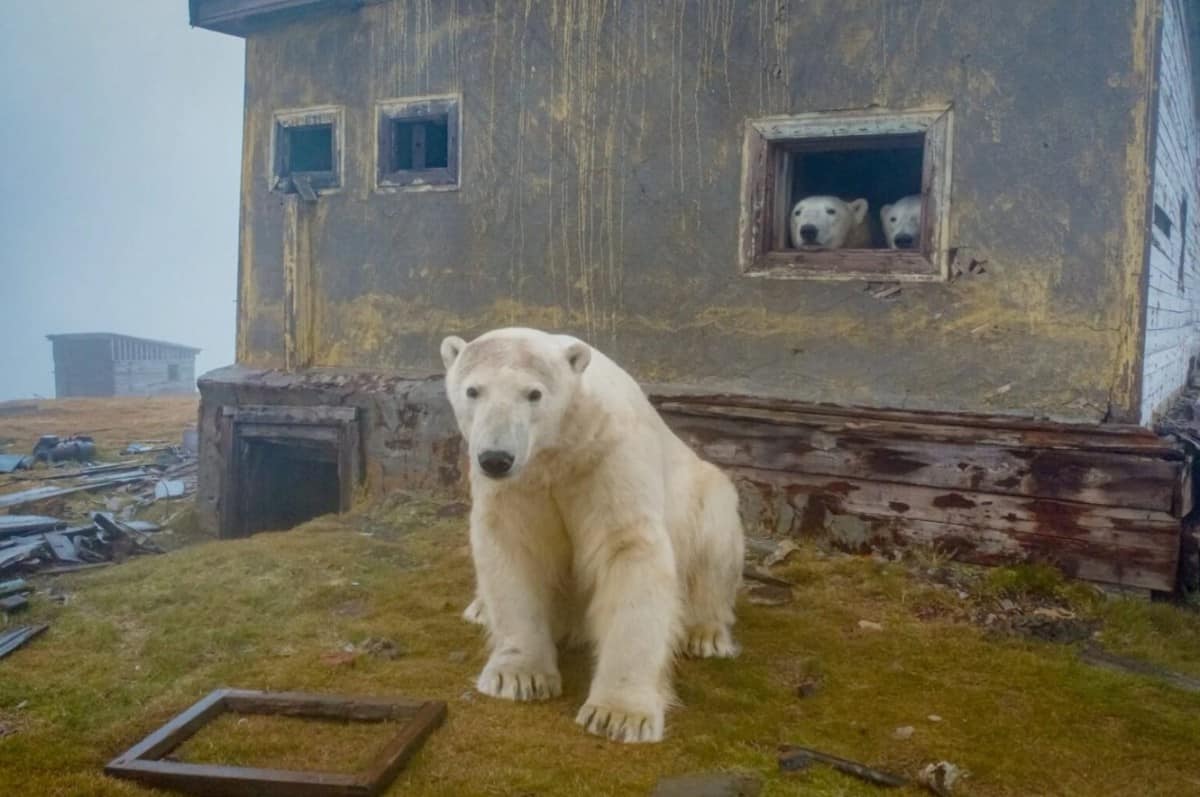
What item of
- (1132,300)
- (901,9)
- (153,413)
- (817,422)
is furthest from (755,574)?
(153,413)

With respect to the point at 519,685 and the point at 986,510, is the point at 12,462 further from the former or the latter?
the point at 986,510

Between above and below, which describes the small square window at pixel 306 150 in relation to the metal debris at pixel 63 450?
above

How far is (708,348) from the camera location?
6.05 metres

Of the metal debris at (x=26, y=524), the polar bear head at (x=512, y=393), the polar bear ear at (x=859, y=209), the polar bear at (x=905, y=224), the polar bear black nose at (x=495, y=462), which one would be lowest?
the metal debris at (x=26, y=524)

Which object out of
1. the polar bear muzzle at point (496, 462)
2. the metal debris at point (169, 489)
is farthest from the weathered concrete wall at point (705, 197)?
the polar bear muzzle at point (496, 462)

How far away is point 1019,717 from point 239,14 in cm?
775

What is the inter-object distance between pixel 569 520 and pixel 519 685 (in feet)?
2.06

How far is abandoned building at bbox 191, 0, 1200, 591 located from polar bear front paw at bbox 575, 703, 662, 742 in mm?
2843

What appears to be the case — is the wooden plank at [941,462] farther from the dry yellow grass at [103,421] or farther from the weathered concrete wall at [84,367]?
the weathered concrete wall at [84,367]

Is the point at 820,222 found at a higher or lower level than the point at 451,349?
higher

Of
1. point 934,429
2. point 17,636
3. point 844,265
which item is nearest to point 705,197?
point 844,265

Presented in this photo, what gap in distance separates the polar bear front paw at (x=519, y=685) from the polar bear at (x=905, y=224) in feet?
12.2

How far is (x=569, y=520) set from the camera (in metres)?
3.41

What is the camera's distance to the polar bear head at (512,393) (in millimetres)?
2889
